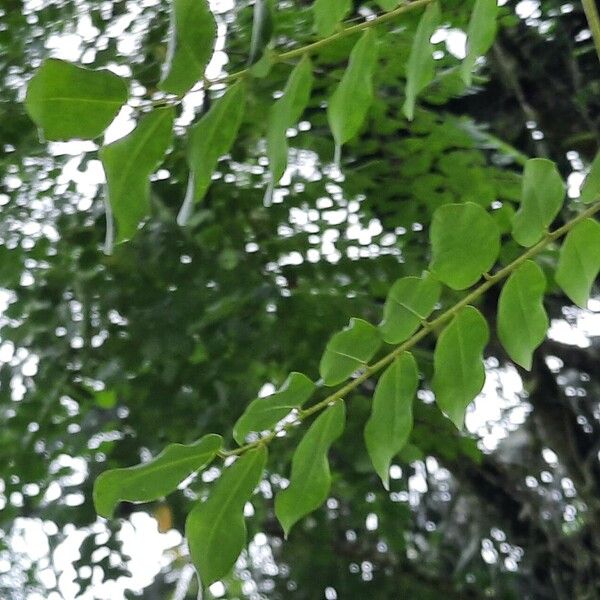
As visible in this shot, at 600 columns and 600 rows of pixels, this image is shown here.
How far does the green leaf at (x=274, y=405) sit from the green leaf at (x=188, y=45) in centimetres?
9

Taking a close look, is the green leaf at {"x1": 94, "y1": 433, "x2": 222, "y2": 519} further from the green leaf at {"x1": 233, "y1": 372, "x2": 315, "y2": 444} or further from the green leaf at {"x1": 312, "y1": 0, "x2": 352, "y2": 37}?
the green leaf at {"x1": 312, "y1": 0, "x2": 352, "y2": 37}

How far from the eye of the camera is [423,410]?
2.89 feet

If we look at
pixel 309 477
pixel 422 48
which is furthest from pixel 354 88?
pixel 309 477

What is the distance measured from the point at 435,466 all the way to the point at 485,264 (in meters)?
1.02

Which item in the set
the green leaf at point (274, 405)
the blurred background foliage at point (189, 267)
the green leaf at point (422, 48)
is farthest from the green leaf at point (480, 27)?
the blurred background foliage at point (189, 267)

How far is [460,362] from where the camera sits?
1.08 ft

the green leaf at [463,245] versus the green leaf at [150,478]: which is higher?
the green leaf at [463,245]

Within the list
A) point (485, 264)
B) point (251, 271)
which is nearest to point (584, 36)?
point (251, 271)

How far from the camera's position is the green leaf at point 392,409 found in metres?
0.33

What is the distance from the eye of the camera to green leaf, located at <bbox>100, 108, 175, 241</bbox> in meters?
0.29

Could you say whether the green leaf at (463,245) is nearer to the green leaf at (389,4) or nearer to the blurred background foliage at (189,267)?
the green leaf at (389,4)

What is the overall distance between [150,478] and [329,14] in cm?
16

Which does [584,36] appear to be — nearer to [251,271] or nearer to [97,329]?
[251,271]

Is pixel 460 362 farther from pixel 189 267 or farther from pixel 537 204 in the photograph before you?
pixel 189 267
